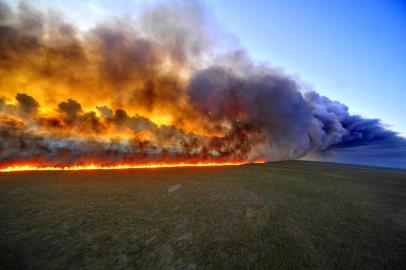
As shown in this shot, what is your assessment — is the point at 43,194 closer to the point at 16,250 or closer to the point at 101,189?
the point at 101,189

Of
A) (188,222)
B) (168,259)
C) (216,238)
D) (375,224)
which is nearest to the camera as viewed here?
(168,259)

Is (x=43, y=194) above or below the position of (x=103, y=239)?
above

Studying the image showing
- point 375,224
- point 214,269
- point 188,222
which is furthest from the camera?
point 375,224

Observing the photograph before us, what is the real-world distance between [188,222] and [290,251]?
450 cm

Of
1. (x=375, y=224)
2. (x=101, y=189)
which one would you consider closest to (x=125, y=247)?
(x=101, y=189)

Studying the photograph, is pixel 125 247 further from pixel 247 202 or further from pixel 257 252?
pixel 247 202

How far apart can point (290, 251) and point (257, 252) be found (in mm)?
1279

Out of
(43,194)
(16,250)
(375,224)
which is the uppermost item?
(43,194)

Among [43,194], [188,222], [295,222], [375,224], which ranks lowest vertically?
[375,224]

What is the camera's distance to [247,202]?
1198 centimetres

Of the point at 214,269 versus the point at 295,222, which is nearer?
the point at 214,269

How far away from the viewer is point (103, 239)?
660 centimetres

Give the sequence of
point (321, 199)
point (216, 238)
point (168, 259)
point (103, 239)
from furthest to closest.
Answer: point (321, 199)
point (216, 238)
point (103, 239)
point (168, 259)

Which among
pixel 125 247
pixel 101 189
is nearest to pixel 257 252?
pixel 125 247
